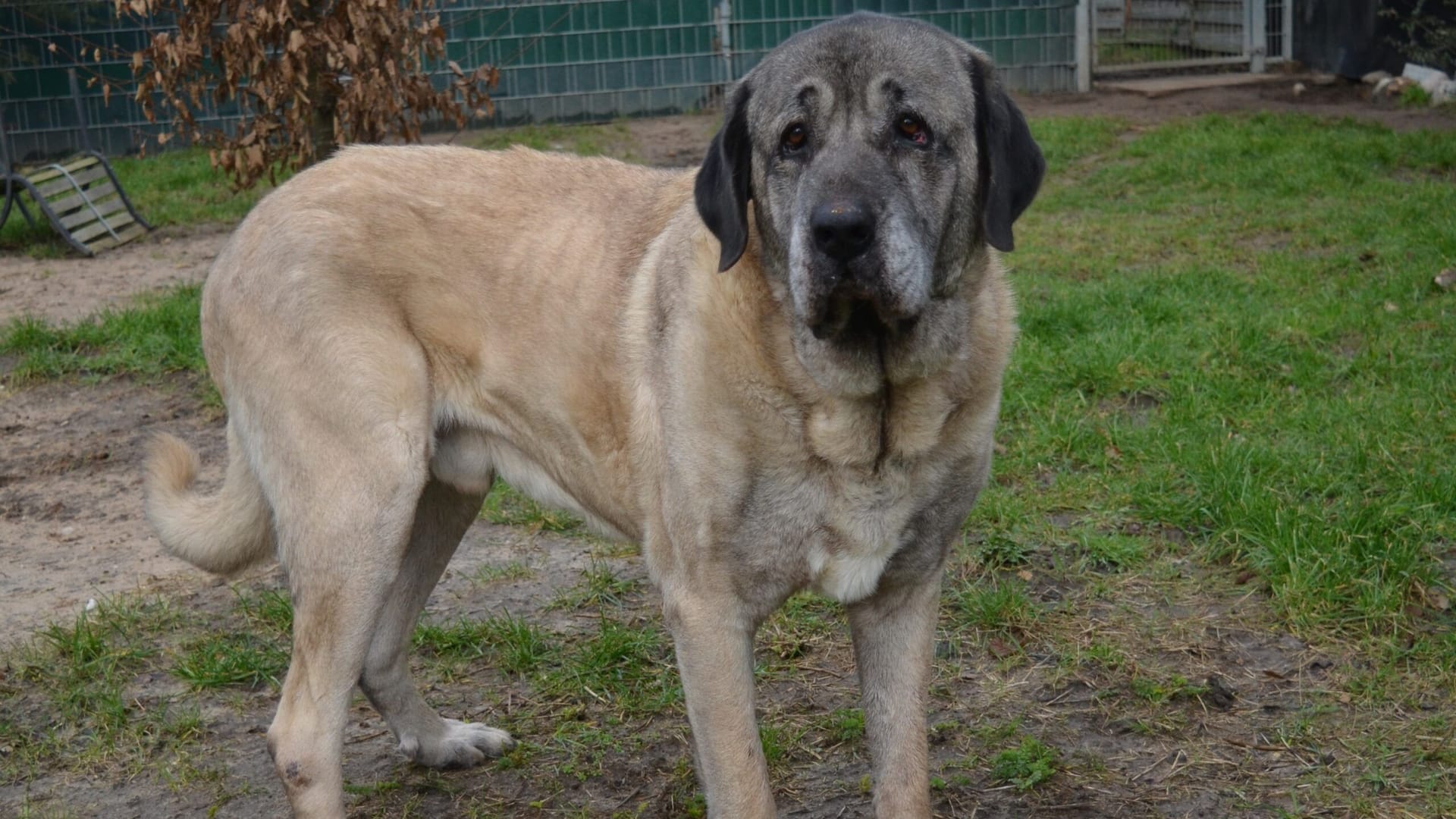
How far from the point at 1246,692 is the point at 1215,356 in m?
2.35

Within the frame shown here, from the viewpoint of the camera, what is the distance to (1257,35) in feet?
44.5

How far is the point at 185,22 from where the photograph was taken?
21.9 feet

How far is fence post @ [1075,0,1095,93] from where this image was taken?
42.4 feet

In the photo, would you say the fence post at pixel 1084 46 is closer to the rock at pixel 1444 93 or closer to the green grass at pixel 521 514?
the rock at pixel 1444 93

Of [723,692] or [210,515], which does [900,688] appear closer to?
[723,692]

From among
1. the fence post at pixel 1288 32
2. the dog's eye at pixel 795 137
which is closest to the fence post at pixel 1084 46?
the fence post at pixel 1288 32

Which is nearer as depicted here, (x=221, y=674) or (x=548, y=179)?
(x=548, y=179)

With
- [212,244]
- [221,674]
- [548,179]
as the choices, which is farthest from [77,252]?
[548,179]

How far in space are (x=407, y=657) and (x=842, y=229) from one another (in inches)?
67.7

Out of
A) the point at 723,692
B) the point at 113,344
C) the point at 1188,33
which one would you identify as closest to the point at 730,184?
the point at 723,692

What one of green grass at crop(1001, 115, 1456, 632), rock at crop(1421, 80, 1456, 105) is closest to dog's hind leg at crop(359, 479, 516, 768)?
green grass at crop(1001, 115, 1456, 632)

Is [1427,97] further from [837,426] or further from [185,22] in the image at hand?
[837,426]

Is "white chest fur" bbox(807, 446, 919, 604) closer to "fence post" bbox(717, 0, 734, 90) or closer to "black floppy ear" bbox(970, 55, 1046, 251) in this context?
"black floppy ear" bbox(970, 55, 1046, 251)

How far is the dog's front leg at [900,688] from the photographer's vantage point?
9.55 feet
